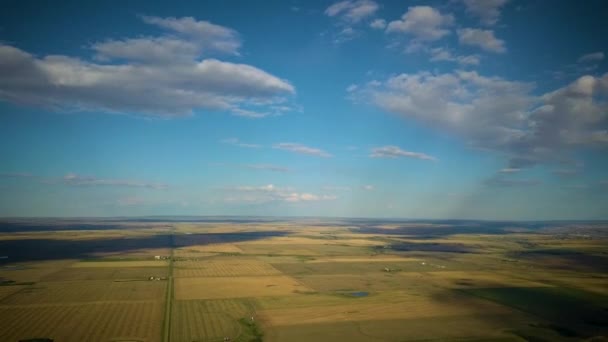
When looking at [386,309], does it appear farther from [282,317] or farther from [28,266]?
[28,266]

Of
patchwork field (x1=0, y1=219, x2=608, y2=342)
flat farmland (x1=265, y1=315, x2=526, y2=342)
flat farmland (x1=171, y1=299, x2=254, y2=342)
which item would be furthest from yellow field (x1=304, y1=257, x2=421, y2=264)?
flat farmland (x1=265, y1=315, x2=526, y2=342)

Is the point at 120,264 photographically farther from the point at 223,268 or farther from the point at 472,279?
the point at 472,279

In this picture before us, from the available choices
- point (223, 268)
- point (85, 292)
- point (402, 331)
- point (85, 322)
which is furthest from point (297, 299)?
point (223, 268)

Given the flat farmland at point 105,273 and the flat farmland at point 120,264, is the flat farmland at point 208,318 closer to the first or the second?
the flat farmland at point 105,273

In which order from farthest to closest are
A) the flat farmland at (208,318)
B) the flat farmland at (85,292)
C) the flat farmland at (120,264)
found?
the flat farmland at (120,264)
the flat farmland at (85,292)
the flat farmland at (208,318)

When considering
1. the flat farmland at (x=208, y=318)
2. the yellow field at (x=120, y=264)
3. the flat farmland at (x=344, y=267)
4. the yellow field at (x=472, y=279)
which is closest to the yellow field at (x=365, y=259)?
the flat farmland at (x=344, y=267)

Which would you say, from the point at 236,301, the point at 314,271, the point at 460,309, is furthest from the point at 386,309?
the point at 314,271
